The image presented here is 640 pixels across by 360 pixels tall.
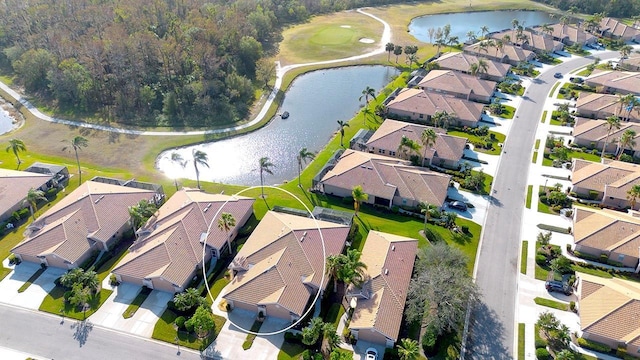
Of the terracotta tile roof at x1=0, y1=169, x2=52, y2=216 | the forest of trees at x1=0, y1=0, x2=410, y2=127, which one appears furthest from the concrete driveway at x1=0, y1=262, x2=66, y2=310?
the forest of trees at x1=0, y1=0, x2=410, y2=127

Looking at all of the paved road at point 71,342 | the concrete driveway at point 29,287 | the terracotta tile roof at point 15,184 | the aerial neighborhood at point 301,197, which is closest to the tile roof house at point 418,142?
the aerial neighborhood at point 301,197

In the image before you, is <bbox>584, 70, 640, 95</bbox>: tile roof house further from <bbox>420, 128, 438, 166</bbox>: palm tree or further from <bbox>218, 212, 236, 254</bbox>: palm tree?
<bbox>218, 212, 236, 254</bbox>: palm tree

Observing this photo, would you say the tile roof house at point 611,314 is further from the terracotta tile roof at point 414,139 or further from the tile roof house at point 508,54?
the tile roof house at point 508,54

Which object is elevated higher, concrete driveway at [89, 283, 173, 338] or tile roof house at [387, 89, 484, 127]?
tile roof house at [387, 89, 484, 127]

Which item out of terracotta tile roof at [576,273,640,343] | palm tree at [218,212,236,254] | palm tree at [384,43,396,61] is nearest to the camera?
terracotta tile roof at [576,273,640,343]

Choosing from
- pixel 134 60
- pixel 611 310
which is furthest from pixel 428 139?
pixel 134 60

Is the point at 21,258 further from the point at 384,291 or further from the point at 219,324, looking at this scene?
the point at 384,291

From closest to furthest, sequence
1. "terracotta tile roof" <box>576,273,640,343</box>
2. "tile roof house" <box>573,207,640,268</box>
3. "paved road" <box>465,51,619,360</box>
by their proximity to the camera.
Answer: "terracotta tile roof" <box>576,273,640,343</box> → "paved road" <box>465,51,619,360</box> → "tile roof house" <box>573,207,640,268</box>
